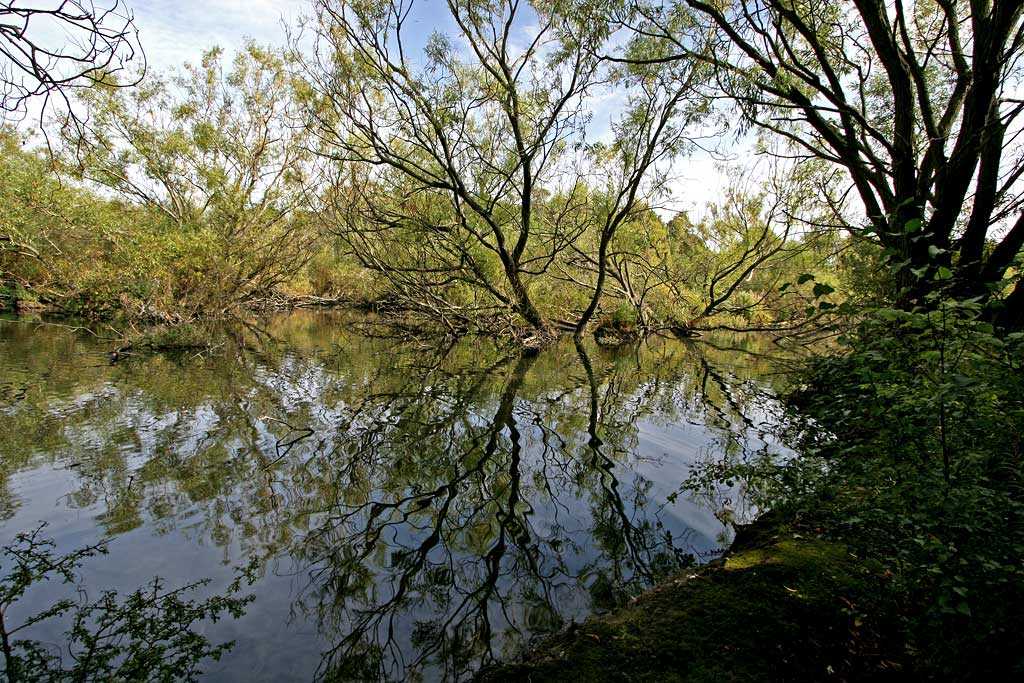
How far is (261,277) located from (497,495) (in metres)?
25.5

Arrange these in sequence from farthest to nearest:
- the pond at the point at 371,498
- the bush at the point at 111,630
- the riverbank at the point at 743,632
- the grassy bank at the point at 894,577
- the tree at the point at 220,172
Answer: the tree at the point at 220,172
the pond at the point at 371,498
the bush at the point at 111,630
the riverbank at the point at 743,632
the grassy bank at the point at 894,577

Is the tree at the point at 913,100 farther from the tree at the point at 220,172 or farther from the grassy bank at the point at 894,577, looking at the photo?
the tree at the point at 220,172

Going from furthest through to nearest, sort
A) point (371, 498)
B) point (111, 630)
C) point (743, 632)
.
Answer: point (371, 498)
point (111, 630)
point (743, 632)

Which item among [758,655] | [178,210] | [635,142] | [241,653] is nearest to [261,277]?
[178,210]

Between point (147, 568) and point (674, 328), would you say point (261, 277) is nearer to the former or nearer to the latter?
point (674, 328)

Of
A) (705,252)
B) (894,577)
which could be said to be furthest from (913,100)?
(705,252)

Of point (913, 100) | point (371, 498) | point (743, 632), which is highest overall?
point (913, 100)

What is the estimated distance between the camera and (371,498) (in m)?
5.61

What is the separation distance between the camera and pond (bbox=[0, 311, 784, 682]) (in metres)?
3.66

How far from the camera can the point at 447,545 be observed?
4.73m

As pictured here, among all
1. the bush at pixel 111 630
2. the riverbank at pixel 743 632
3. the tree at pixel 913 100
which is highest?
the tree at pixel 913 100

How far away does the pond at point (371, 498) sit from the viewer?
12.0 feet

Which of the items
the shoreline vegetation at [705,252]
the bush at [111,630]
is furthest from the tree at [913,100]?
the bush at [111,630]

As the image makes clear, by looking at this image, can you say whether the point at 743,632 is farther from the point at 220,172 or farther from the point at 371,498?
the point at 220,172
